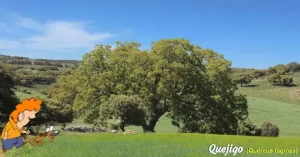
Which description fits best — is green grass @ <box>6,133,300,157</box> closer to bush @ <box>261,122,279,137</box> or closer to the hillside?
bush @ <box>261,122,279,137</box>

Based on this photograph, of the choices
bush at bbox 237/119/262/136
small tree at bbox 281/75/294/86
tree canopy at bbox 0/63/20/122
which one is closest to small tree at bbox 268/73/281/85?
small tree at bbox 281/75/294/86

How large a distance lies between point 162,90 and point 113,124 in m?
6.62

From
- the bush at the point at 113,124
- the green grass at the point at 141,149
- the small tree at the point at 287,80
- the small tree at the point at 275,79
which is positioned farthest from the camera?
the small tree at the point at 275,79

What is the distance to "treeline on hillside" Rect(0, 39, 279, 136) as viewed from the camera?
37.9 meters

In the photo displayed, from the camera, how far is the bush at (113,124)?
119 feet

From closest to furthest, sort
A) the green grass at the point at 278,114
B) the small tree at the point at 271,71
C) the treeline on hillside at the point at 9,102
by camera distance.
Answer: the treeline on hillside at the point at 9,102 < the green grass at the point at 278,114 < the small tree at the point at 271,71

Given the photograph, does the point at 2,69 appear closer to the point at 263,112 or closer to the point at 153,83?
the point at 153,83

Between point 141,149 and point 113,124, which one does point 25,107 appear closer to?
point 141,149

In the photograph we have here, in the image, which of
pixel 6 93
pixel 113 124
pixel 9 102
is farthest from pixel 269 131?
pixel 6 93

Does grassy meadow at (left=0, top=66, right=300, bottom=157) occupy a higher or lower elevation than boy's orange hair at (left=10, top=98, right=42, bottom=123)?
lower

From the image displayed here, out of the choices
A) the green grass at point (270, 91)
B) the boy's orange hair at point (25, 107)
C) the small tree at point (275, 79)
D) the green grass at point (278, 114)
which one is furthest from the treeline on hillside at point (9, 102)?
the small tree at point (275, 79)

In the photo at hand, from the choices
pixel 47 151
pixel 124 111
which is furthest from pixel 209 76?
pixel 47 151

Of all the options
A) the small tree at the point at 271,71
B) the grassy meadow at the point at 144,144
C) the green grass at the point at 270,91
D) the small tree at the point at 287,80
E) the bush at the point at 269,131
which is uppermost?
the small tree at the point at 271,71

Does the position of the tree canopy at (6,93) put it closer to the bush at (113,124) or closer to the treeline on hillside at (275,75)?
the bush at (113,124)
